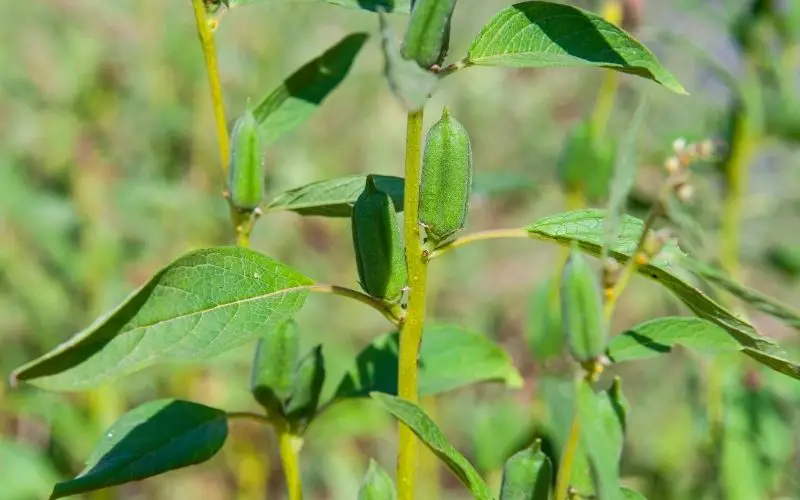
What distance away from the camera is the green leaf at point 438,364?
135cm

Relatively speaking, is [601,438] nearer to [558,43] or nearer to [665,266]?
[665,266]

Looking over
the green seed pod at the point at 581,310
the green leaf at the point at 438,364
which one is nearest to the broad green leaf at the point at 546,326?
the green leaf at the point at 438,364

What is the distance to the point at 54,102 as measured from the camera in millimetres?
3117

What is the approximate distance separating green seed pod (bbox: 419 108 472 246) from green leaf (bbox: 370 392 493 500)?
0.20 m

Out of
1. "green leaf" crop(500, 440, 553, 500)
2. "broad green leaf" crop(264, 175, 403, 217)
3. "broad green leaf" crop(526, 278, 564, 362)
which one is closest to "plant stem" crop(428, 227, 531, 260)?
"broad green leaf" crop(264, 175, 403, 217)

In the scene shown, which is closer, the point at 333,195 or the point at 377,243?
the point at 377,243

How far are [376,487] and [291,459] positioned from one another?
232mm

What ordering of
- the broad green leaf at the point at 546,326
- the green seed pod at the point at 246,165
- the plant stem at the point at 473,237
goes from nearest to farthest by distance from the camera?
the plant stem at the point at 473,237 < the green seed pod at the point at 246,165 < the broad green leaf at the point at 546,326

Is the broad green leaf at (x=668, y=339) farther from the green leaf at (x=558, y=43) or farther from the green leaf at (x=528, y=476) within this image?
the green leaf at (x=558, y=43)

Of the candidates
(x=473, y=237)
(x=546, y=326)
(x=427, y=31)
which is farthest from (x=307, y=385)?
Result: (x=546, y=326)

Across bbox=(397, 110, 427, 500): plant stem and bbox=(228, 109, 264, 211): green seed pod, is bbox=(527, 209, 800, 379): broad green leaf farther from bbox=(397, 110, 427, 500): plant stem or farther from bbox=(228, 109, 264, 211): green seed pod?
bbox=(228, 109, 264, 211): green seed pod

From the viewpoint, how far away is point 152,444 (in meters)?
1.17

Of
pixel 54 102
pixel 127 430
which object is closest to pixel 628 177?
pixel 127 430

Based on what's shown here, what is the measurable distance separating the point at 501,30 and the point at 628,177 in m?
0.25
